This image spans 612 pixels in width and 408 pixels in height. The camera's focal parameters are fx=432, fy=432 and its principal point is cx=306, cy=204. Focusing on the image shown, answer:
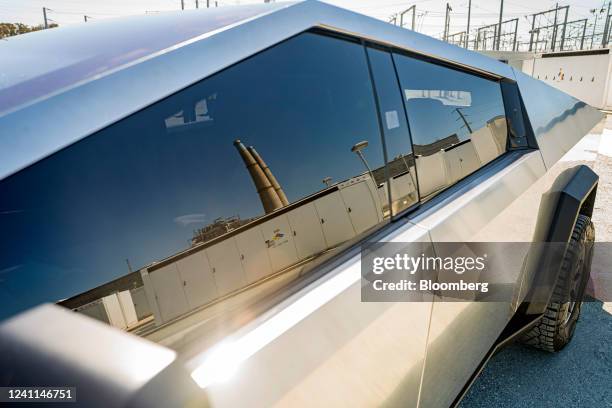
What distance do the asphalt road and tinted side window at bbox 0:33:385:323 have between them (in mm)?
1822

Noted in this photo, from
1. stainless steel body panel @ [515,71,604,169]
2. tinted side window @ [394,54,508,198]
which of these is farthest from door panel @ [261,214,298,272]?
stainless steel body panel @ [515,71,604,169]

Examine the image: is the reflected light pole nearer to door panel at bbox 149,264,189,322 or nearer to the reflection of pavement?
door panel at bbox 149,264,189,322

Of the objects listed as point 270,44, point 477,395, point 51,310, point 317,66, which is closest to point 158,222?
point 51,310

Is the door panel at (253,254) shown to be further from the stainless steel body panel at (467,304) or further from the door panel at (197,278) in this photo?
the stainless steel body panel at (467,304)

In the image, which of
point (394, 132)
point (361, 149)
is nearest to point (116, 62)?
point (361, 149)

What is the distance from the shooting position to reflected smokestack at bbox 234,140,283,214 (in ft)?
3.40

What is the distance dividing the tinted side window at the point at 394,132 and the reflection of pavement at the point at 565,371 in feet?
5.02

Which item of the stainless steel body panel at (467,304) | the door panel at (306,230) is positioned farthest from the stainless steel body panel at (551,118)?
the door panel at (306,230)

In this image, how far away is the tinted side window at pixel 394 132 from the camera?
4.86 feet

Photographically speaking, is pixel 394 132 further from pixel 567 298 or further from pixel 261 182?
pixel 567 298

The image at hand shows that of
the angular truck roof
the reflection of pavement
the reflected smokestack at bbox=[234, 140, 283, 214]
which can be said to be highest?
the angular truck roof

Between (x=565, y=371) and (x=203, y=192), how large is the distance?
2.77 metres

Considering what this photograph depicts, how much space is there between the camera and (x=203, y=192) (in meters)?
0.95

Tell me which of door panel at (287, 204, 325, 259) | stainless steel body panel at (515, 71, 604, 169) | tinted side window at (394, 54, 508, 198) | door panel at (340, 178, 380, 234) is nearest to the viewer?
door panel at (287, 204, 325, 259)
